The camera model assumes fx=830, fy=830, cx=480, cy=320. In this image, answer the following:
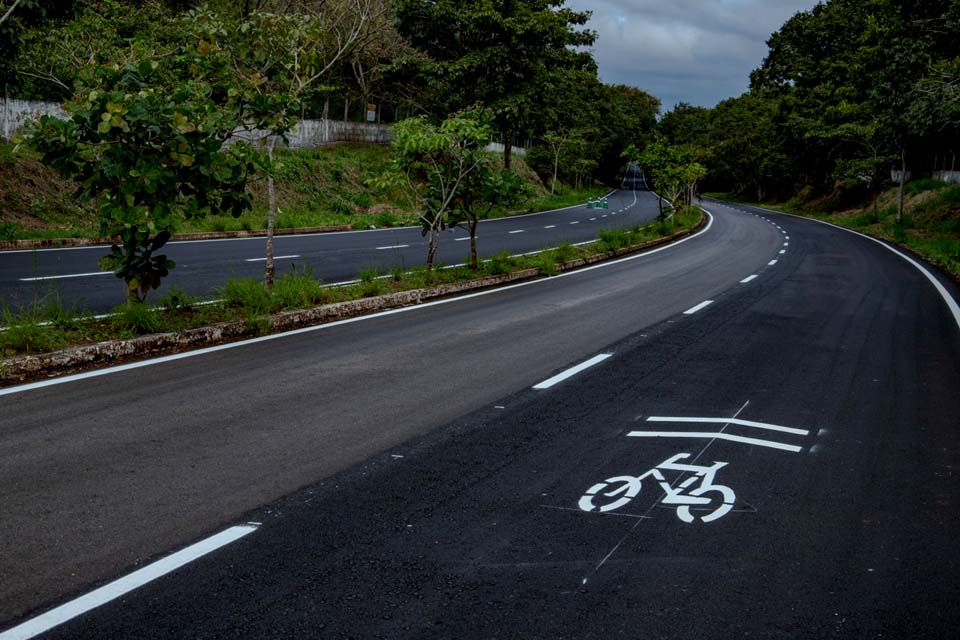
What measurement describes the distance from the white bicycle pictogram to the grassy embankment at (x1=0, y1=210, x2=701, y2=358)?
18.4 feet

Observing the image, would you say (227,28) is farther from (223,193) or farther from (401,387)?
(401,387)

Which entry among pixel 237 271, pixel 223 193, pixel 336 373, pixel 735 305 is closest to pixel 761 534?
pixel 336 373

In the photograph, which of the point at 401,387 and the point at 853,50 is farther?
the point at 853,50

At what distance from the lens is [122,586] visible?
12.0ft

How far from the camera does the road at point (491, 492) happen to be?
3.58 meters

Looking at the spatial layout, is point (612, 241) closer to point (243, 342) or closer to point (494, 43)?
point (243, 342)

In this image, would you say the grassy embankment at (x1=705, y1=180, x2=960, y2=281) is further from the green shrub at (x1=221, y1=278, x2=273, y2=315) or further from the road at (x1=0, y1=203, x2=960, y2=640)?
the green shrub at (x1=221, y1=278, x2=273, y2=315)

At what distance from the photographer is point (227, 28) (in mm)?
10469

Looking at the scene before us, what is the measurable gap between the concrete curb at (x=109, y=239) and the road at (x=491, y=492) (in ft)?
37.2

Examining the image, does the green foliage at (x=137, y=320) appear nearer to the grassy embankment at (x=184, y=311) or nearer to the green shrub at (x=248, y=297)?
the grassy embankment at (x=184, y=311)

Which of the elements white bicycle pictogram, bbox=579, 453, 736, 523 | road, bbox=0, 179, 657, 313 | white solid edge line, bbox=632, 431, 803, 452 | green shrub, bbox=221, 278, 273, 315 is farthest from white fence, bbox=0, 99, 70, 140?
white bicycle pictogram, bbox=579, 453, 736, 523

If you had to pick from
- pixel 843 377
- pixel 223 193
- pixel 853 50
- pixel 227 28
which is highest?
pixel 853 50

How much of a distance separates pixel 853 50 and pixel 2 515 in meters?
65.9

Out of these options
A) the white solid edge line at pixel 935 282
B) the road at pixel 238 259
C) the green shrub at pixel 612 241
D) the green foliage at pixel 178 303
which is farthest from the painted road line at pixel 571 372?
the green shrub at pixel 612 241
